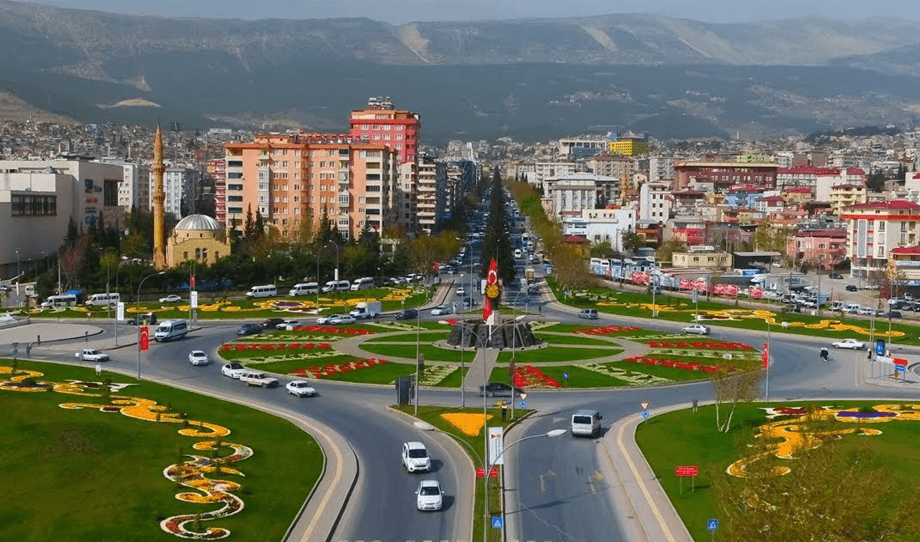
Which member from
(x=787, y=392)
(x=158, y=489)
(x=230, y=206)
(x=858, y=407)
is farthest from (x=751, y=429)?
(x=230, y=206)

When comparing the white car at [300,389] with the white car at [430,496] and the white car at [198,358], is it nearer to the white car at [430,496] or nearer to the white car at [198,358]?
the white car at [198,358]

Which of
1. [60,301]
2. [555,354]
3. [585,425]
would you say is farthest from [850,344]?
[60,301]

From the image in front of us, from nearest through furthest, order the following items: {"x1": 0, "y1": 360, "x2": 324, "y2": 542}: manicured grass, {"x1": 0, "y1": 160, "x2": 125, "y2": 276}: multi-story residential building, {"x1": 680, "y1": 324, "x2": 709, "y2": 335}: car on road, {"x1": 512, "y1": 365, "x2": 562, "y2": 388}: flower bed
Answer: {"x1": 0, "y1": 360, "x2": 324, "y2": 542}: manicured grass → {"x1": 512, "y1": 365, "x2": 562, "y2": 388}: flower bed → {"x1": 680, "y1": 324, "x2": 709, "y2": 335}: car on road → {"x1": 0, "y1": 160, "x2": 125, "y2": 276}: multi-story residential building

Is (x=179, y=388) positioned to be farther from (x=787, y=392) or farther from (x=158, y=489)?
(x=787, y=392)

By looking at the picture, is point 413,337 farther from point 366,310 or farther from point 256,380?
point 256,380

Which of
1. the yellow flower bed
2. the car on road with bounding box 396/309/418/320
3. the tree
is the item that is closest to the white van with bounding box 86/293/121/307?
the car on road with bounding box 396/309/418/320

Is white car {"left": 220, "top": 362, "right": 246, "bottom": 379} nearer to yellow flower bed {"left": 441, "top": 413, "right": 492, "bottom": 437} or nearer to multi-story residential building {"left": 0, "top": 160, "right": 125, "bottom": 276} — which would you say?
yellow flower bed {"left": 441, "top": 413, "right": 492, "bottom": 437}
